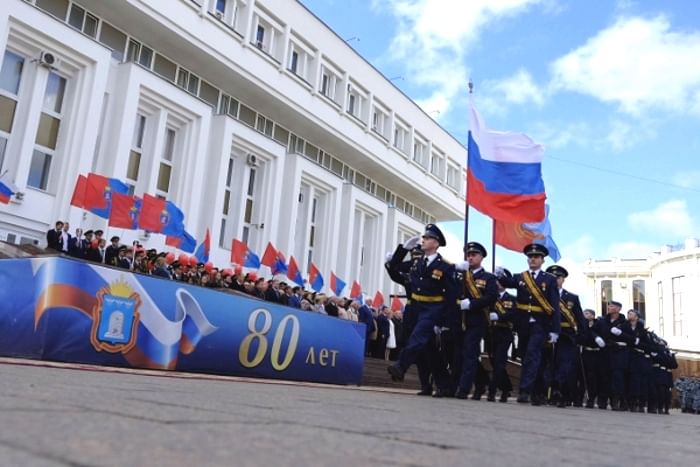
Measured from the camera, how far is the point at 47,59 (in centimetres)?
1828

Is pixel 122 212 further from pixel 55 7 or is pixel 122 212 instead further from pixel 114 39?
pixel 114 39

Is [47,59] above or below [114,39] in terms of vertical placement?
below

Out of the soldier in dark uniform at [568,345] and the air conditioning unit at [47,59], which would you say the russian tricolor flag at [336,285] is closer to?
the air conditioning unit at [47,59]

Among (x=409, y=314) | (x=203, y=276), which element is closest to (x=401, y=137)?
(x=203, y=276)

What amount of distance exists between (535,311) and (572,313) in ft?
5.18

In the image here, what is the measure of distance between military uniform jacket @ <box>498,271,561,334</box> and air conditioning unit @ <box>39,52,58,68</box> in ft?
49.2

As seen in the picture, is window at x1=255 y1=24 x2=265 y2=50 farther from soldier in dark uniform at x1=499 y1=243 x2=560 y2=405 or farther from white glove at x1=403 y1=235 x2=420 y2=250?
soldier in dark uniform at x1=499 y1=243 x2=560 y2=405

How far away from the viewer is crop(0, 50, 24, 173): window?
17.6m

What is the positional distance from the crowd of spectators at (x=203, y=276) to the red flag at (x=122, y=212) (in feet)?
2.02

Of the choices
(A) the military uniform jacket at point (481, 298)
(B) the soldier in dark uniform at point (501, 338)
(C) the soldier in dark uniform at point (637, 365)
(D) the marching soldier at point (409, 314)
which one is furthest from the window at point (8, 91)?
(C) the soldier in dark uniform at point (637, 365)

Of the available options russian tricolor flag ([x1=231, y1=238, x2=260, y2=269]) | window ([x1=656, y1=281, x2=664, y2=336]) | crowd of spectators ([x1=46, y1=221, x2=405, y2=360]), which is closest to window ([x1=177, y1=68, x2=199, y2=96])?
russian tricolor flag ([x1=231, y1=238, x2=260, y2=269])

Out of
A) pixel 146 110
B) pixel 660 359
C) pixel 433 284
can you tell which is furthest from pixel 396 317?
pixel 433 284

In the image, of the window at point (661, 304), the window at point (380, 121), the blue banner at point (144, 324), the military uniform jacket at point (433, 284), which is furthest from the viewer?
the window at point (661, 304)

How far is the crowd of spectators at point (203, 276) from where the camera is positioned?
13.7 metres
